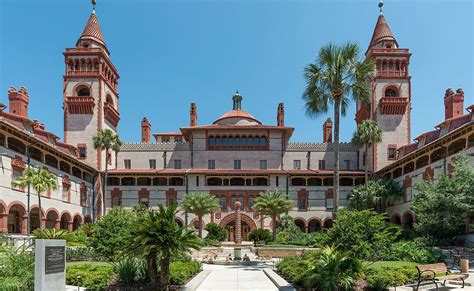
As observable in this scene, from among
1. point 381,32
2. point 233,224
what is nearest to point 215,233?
point 233,224

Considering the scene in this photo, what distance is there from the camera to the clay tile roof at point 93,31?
188 feet

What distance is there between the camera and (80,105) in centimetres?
5416

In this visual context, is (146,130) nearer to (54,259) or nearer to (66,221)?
(66,221)

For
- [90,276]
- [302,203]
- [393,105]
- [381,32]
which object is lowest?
[90,276]

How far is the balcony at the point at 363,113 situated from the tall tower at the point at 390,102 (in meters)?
0.72

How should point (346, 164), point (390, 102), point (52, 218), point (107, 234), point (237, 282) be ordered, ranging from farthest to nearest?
point (346, 164)
point (390, 102)
point (52, 218)
point (107, 234)
point (237, 282)

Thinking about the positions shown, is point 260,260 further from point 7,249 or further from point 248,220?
point 248,220

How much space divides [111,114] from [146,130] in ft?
36.3

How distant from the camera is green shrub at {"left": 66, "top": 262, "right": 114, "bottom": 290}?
53.7ft

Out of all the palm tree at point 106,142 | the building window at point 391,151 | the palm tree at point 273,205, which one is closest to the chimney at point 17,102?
the palm tree at point 106,142

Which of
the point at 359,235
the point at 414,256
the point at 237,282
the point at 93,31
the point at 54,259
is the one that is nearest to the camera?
the point at 54,259

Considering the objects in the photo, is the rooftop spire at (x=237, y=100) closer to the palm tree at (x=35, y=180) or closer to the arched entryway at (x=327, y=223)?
the arched entryway at (x=327, y=223)

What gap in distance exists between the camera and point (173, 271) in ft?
56.7

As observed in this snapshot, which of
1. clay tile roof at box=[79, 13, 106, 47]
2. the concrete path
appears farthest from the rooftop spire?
Answer: the concrete path
